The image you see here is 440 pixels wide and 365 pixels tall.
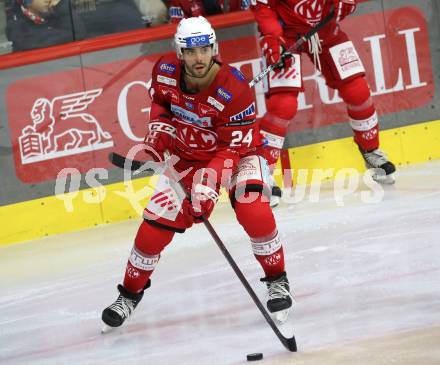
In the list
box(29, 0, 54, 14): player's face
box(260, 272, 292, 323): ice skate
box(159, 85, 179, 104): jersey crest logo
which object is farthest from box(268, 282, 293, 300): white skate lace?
box(29, 0, 54, 14): player's face

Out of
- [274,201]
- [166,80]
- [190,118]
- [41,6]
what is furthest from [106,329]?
[41,6]

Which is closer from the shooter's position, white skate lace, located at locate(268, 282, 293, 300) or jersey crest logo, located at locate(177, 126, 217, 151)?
white skate lace, located at locate(268, 282, 293, 300)

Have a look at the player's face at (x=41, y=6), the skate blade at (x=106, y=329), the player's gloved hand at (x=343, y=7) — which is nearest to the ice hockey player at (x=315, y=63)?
the player's gloved hand at (x=343, y=7)

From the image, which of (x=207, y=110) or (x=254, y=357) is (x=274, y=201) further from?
(x=254, y=357)

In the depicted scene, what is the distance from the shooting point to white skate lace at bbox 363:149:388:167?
6.17 metres

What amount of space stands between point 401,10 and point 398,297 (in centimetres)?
304

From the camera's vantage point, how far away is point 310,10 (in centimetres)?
598

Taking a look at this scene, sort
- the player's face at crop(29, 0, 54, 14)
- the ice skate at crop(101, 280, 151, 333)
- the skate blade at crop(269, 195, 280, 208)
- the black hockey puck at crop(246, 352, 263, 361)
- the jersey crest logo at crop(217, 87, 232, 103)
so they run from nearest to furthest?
the black hockey puck at crop(246, 352, 263, 361), the jersey crest logo at crop(217, 87, 232, 103), the ice skate at crop(101, 280, 151, 333), the skate blade at crop(269, 195, 280, 208), the player's face at crop(29, 0, 54, 14)

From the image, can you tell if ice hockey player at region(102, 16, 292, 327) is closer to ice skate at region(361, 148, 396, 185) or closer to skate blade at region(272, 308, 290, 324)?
skate blade at region(272, 308, 290, 324)

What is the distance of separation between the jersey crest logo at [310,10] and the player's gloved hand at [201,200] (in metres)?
2.27

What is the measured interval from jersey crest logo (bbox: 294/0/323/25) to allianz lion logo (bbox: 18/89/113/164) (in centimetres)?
122

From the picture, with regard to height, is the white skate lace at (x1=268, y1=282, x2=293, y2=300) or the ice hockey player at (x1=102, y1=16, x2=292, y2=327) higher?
the ice hockey player at (x1=102, y1=16, x2=292, y2=327)

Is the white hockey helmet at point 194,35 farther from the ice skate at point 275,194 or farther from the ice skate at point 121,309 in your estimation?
the ice skate at point 275,194

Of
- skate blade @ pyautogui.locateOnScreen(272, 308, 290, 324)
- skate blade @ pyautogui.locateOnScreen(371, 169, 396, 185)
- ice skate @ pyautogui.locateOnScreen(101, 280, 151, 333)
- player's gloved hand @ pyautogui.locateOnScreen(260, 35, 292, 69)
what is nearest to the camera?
skate blade @ pyautogui.locateOnScreen(272, 308, 290, 324)
